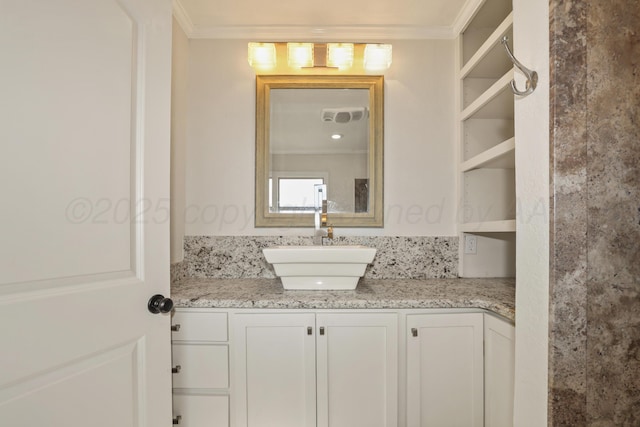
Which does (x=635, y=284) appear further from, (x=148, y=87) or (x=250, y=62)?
(x=250, y=62)

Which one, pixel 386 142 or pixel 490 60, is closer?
pixel 490 60

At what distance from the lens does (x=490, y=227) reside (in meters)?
1.56

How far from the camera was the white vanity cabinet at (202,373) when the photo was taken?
4.39ft

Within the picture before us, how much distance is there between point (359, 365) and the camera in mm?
1344

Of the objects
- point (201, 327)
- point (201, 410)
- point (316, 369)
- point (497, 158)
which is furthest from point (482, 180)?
point (201, 410)

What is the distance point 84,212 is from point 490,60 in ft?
6.29

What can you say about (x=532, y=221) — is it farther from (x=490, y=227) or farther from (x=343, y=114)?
(x=343, y=114)

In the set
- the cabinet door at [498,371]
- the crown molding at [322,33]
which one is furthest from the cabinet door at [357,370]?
the crown molding at [322,33]

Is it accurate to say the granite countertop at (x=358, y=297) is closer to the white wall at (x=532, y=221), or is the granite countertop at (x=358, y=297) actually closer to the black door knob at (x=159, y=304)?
the white wall at (x=532, y=221)

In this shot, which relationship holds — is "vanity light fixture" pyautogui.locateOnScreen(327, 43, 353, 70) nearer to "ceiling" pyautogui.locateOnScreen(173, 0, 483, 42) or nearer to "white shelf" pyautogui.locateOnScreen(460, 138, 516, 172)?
"ceiling" pyautogui.locateOnScreen(173, 0, 483, 42)

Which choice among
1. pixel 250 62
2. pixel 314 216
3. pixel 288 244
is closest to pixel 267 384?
pixel 288 244

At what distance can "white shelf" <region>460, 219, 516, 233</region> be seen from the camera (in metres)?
1.40

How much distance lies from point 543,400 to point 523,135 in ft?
2.54

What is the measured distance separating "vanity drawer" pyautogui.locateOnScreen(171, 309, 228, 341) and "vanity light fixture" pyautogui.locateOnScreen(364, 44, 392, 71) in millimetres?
1554
